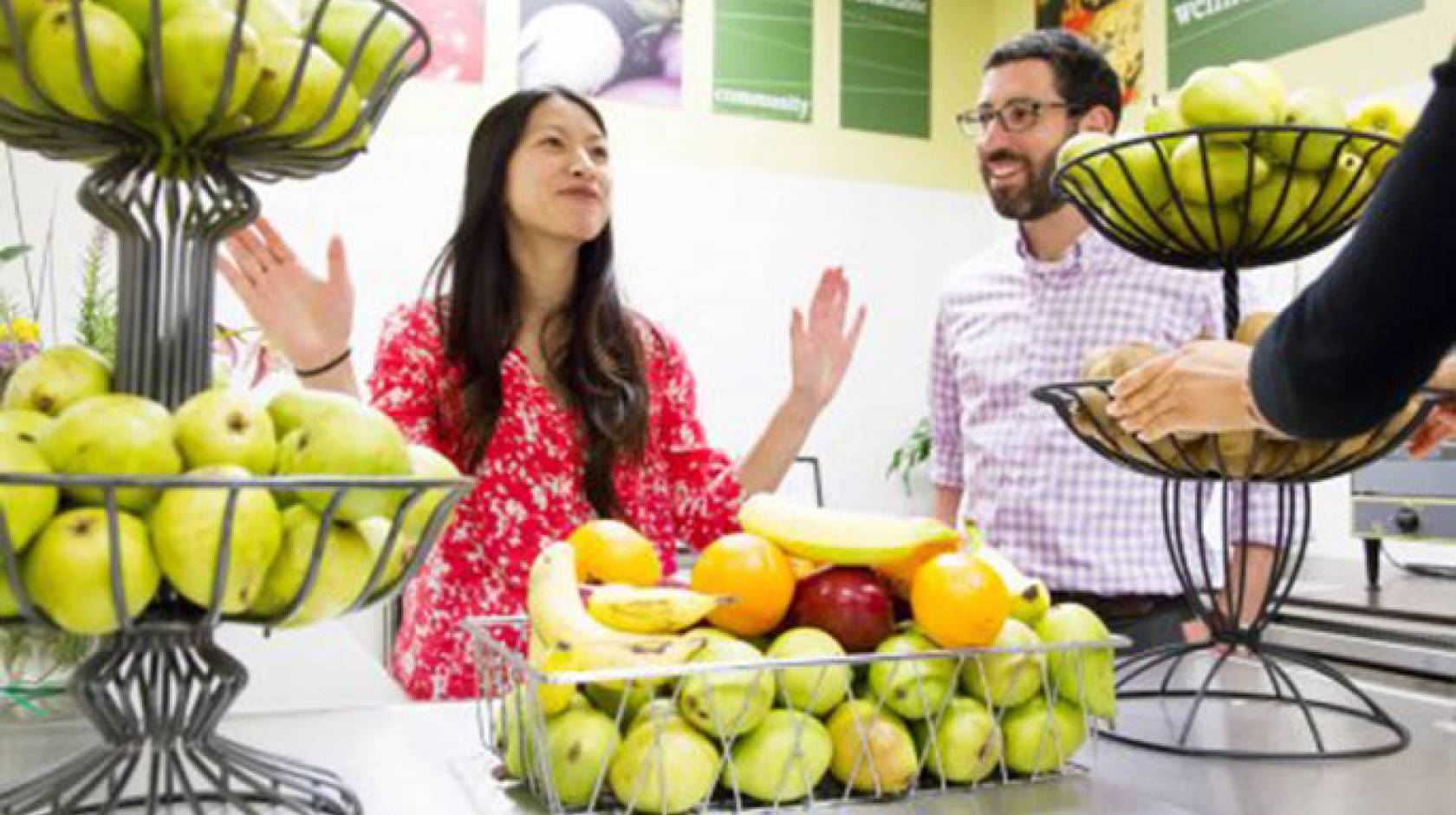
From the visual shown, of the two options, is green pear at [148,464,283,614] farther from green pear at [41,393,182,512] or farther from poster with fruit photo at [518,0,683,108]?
poster with fruit photo at [518,0,683,108]

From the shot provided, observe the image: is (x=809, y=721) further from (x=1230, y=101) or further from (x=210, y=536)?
(x=1230, y=101)

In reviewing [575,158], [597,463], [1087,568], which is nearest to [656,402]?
[597,463]

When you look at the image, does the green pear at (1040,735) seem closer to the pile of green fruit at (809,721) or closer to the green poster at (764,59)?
the pile of green fruit at (809,721)

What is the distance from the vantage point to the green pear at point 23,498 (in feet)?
1.70

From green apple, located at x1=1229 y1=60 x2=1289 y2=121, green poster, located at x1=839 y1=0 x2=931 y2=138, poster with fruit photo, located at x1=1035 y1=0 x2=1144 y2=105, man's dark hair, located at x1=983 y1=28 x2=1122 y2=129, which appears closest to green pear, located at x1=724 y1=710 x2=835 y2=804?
green apple, located at x1=1229 y1=60 x2=1289 y2=121

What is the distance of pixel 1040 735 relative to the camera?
2.65ft

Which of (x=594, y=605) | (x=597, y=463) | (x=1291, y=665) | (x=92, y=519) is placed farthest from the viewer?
(x=597, y=463)

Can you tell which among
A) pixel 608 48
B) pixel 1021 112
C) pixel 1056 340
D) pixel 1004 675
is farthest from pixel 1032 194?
pixel 608 48

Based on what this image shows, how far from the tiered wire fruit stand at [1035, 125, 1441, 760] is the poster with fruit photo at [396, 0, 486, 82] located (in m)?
3.05

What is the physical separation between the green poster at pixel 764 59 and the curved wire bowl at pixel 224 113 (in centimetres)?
345

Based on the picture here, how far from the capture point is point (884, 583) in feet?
2.78

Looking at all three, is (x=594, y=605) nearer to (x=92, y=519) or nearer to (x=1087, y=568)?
(x=92, y=519)

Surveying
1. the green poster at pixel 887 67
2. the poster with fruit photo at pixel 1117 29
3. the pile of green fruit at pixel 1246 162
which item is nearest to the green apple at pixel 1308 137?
the pile of green fruit at pixel 1246 162

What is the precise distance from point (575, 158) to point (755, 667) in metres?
1.19
